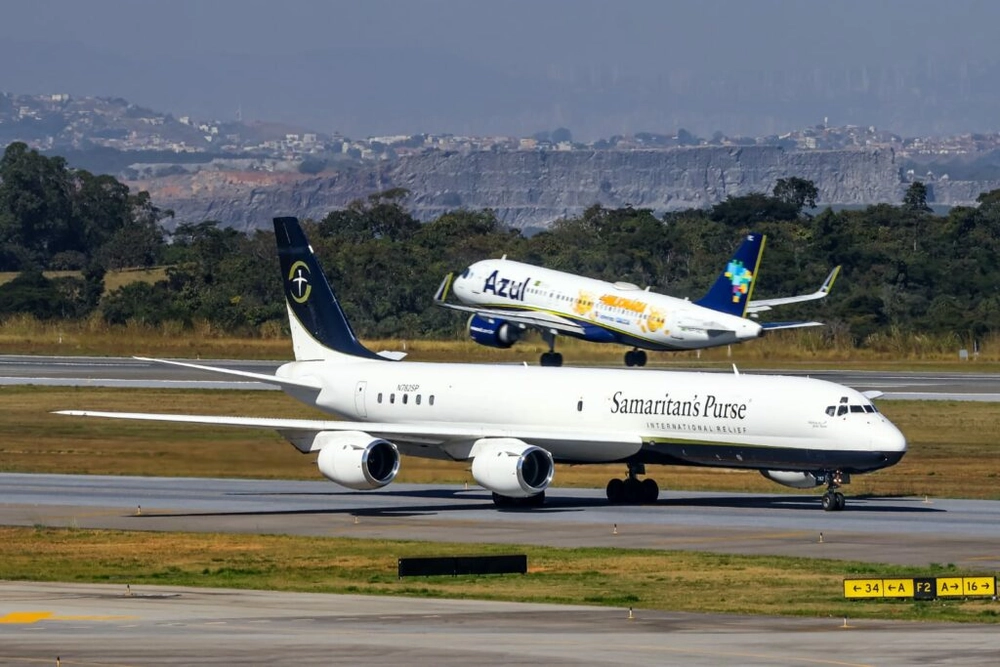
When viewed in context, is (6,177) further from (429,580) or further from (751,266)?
(429,580)

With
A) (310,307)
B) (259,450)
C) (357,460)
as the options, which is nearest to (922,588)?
(357,460)

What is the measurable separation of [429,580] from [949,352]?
71.1m

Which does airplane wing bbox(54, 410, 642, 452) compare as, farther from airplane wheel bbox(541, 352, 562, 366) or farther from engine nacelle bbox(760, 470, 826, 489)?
airplane wheel bbox(541, 352, 562, 366)

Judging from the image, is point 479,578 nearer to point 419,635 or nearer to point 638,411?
point 419,635

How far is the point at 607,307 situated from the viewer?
84938 mm

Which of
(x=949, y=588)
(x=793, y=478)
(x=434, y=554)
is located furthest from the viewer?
(x=793, y=478)

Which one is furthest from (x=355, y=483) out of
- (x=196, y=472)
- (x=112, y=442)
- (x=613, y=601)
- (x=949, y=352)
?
(x=949, y=352)

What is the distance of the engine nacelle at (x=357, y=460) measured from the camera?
4275cm

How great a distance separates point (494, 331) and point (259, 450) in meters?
38.8

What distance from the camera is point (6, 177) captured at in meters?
170

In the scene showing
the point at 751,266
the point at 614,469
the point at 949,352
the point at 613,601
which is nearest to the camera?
the point at 613,601

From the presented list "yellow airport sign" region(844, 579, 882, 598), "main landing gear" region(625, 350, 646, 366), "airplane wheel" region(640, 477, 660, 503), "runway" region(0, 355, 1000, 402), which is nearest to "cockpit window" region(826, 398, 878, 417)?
"airplane wheel" region(640, 477, 660, 503)

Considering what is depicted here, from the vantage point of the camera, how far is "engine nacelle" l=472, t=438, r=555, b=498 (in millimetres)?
42438

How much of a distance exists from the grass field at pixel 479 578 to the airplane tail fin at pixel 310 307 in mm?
12394
